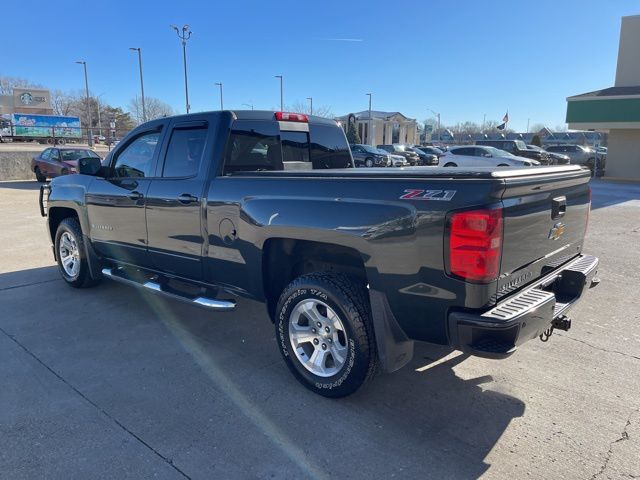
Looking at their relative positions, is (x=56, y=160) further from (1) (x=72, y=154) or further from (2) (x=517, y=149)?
(2) (x=517, y=149)

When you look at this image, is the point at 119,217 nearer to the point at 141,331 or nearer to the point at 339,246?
the point at 141,331

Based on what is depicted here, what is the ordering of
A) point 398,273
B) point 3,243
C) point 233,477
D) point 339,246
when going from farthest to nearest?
point 3,243 → point 339,246 → point 398,273 → point 233,477

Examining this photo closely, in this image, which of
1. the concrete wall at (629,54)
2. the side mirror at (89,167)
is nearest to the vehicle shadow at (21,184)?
the side mirror at (89,167)

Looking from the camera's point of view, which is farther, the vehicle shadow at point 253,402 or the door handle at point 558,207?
the door handle at point 558,207

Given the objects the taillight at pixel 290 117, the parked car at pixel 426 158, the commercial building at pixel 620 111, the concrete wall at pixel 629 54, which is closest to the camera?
the taillight at pixel 290 117

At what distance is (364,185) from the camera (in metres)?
2.98

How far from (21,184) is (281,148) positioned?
2103 centimetres

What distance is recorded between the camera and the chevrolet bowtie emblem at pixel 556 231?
3.22 m

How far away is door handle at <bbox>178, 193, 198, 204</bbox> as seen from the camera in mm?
4045

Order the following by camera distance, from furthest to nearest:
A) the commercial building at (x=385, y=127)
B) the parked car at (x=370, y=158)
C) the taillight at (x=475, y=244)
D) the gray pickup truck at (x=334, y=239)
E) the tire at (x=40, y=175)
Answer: the commercial building at (x=385, y=127) < the parked car at (x=370, y=158) < the tire at (x=40, y=175) < the gray pickup truck at (x=334, y=239) < the taillight at (x=475, y=244)

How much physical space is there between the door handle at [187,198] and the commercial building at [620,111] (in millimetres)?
26642

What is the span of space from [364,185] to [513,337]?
4.02 feet

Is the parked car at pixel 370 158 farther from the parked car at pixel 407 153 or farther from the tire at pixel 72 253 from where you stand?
the tire at pixel 72 253

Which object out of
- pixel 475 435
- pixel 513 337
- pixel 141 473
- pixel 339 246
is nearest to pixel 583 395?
pixel 475 435
